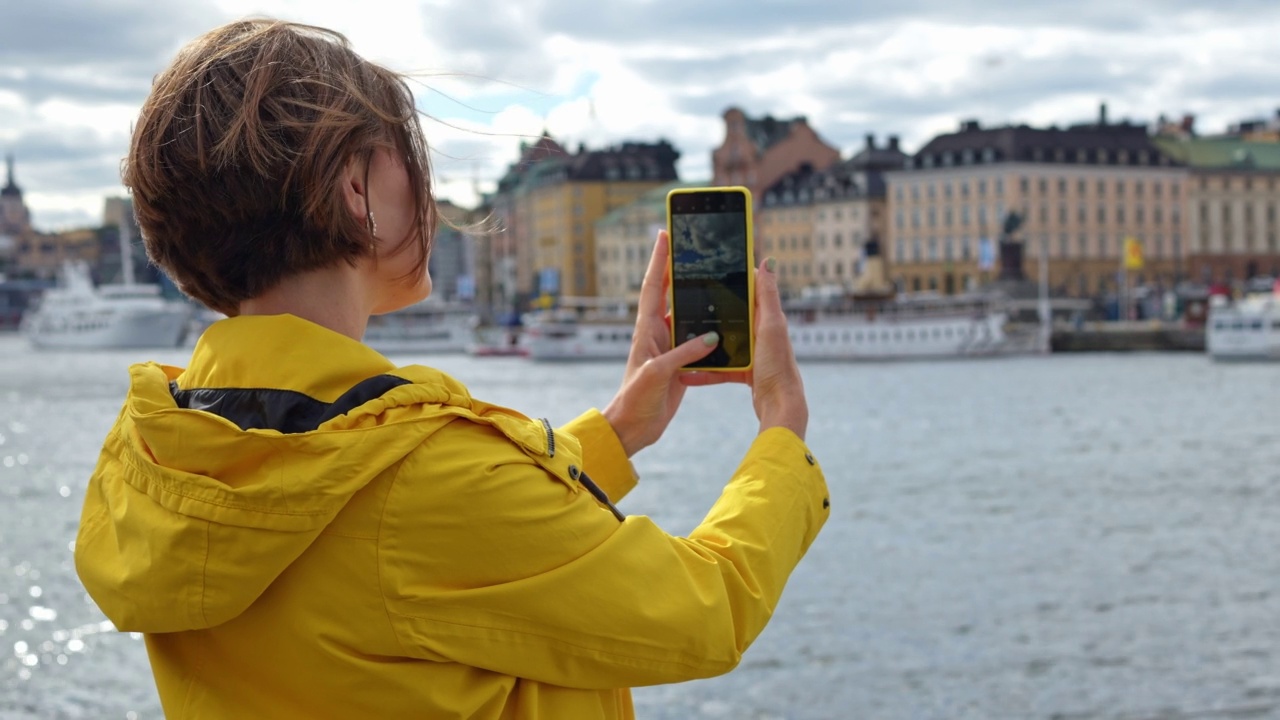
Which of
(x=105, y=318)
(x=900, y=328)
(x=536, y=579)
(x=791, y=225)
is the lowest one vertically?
(x=900, y=328)

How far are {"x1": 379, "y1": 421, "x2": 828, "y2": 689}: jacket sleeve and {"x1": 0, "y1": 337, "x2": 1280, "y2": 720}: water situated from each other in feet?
24.9

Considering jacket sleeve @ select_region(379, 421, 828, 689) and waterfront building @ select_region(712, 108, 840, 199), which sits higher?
waterfront building @ select_region(712, 108, 840, 199)

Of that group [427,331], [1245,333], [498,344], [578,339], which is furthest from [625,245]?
[1245,333]

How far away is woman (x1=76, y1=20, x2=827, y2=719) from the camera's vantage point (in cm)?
108

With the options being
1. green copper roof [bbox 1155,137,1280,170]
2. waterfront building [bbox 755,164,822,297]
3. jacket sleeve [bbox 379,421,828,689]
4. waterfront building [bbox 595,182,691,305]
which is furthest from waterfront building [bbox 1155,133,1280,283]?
jacket sleeve [bbox 379,421,828,689]

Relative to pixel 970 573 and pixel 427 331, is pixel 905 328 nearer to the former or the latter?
pixel 427 331

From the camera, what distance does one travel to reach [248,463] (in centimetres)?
108

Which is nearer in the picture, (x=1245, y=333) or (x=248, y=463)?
(x=248, y=463)

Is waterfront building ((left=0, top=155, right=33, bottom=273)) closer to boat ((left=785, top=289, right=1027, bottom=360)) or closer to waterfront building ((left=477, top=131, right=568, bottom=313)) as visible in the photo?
waterfront building ((left=477, top=131, right=568, bottom=313))

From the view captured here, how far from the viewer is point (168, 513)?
1093 millimetres

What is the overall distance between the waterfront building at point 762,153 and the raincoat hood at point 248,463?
7544 centimetres

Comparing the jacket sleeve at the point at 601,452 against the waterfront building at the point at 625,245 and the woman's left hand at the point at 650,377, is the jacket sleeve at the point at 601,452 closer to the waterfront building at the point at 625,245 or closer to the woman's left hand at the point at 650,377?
the woman's left hand at the point at 650,377

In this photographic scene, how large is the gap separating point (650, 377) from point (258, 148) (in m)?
0.57

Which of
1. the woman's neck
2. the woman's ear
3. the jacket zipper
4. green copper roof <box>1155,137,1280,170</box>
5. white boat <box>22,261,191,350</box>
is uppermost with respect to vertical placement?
green copper roof <box>1155,137,1280,170</box>
